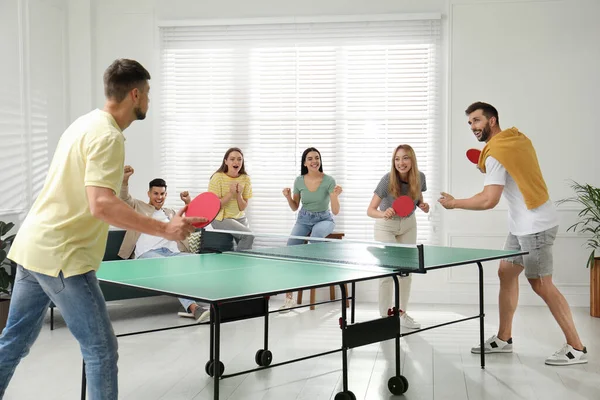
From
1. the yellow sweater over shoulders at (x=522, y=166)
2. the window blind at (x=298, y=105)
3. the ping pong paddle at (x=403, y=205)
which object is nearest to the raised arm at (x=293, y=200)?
the window blind at (x=298, y=105)

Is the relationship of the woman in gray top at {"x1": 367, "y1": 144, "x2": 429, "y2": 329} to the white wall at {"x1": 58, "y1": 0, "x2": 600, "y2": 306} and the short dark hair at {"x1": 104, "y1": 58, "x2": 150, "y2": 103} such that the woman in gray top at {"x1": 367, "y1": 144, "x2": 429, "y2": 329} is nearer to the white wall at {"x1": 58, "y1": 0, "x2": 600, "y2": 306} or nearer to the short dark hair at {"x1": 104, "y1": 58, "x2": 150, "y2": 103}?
the white wall at {"x1": 58, "y1": 0, "x2": 600, "y2": 306}

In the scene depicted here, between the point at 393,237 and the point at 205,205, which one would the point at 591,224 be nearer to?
the point at 393,237

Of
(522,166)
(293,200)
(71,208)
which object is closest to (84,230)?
(71,208)

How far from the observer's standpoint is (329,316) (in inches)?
237

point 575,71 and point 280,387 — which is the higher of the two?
point 575,71

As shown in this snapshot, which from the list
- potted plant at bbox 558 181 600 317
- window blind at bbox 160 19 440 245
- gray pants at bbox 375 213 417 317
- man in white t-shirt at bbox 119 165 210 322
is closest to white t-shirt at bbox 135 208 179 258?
man in white t-shirt at bbox 119 165 210 322

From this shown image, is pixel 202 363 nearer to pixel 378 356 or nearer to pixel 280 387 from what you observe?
pixel 280 387

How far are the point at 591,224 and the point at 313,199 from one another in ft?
8.21

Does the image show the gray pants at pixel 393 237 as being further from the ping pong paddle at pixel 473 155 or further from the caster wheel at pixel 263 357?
the caster wheel at pixel 263 357

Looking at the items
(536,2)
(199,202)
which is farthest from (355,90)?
(199,202)

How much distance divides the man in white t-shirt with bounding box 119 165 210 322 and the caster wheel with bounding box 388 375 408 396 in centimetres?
233

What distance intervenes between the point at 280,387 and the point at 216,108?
3724 mm

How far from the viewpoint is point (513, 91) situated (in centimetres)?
659

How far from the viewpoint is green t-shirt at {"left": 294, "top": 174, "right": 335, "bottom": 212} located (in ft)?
20.9
